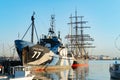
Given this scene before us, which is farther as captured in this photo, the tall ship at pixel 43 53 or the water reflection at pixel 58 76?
the tall ship at pixel 43 53

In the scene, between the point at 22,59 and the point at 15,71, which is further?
the point at 22,59

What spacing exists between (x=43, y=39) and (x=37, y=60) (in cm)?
1425

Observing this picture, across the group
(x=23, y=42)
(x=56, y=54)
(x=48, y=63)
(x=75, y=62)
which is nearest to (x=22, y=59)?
(x=23, y=42)

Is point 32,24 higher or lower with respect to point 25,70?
higher

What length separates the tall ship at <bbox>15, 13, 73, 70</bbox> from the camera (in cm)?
6069

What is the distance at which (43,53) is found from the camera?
66.6 metres

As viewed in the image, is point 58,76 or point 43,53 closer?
point 58,76

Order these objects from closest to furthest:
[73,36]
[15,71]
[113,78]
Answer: [15,71] → [113,78] → [73,36]

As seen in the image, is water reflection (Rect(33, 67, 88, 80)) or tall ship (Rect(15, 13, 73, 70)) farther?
tall ship (Rect(15, 13, 73, 70))

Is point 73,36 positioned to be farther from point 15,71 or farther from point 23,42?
point 15,71

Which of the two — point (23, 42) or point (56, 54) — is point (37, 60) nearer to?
point (23, 42)

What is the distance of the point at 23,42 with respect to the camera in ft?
198

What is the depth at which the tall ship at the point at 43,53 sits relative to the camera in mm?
60688

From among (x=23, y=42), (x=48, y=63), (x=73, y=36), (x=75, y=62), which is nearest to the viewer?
(x=23, y=42)
